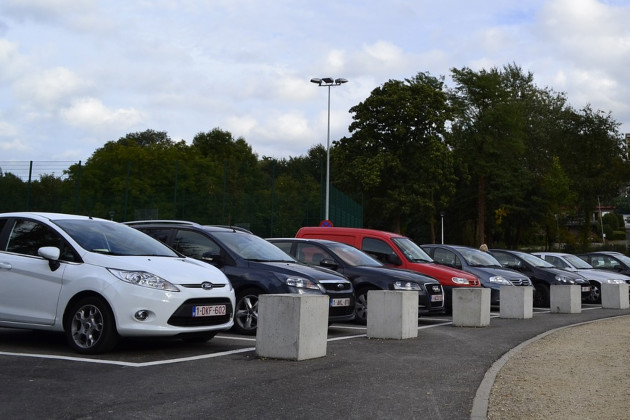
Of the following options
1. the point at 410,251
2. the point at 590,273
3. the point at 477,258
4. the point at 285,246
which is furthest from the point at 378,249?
the point at 590,273

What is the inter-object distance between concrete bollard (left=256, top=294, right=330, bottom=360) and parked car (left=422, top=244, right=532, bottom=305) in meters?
10.2

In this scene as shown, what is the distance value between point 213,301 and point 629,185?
227 feet

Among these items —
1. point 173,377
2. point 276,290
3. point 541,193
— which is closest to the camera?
point 173,377

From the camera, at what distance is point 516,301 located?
16969 millimetres

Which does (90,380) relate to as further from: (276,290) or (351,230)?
(351,230)

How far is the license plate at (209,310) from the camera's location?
9.02 m

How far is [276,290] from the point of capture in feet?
36.6

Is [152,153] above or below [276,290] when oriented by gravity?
above

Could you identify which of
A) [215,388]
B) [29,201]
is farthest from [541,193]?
[215,388]

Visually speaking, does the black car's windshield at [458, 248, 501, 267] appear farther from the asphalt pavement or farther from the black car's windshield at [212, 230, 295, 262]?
the asphalt pavement

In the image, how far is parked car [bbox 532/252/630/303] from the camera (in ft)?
78.5

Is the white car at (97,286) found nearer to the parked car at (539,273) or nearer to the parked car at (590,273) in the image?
the parked car at (539,273)

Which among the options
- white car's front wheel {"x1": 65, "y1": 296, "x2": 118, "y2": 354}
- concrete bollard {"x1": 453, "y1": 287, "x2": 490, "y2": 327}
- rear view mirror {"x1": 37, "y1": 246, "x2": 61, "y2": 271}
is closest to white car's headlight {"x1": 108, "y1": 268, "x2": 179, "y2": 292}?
white car's front wheel {"x1": 65, "y1": 296, "x2": 118, "y2": 354}

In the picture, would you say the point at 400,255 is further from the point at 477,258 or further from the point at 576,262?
the point at 576,262
